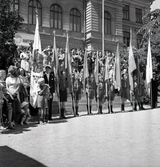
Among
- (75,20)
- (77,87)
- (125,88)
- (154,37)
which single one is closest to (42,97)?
(77,87)

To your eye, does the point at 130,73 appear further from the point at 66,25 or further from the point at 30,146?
the point at 66,25

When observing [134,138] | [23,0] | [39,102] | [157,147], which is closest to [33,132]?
[39,102]

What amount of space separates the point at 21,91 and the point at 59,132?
7.26 feet

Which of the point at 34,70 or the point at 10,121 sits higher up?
the point at 34,70

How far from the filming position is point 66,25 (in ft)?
94.4

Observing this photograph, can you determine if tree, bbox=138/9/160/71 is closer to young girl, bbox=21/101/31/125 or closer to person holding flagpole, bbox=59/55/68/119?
person holding flagpole, bbox=59/55/68/119

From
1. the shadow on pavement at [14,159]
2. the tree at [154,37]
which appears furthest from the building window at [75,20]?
the shadow on pavement at [14,159]

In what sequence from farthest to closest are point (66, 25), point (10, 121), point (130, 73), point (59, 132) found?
1. point (66, 25)
2. point (130, 73)
3. point (10, 121)
4. point (59, 132)

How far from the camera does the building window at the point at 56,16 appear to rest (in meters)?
28.3

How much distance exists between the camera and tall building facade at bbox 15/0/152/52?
26253mm

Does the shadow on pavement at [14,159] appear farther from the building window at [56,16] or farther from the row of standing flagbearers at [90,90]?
the building window at [56,16]

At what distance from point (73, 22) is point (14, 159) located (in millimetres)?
26868

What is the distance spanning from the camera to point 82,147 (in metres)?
4.80

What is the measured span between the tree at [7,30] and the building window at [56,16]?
19.0 metres
